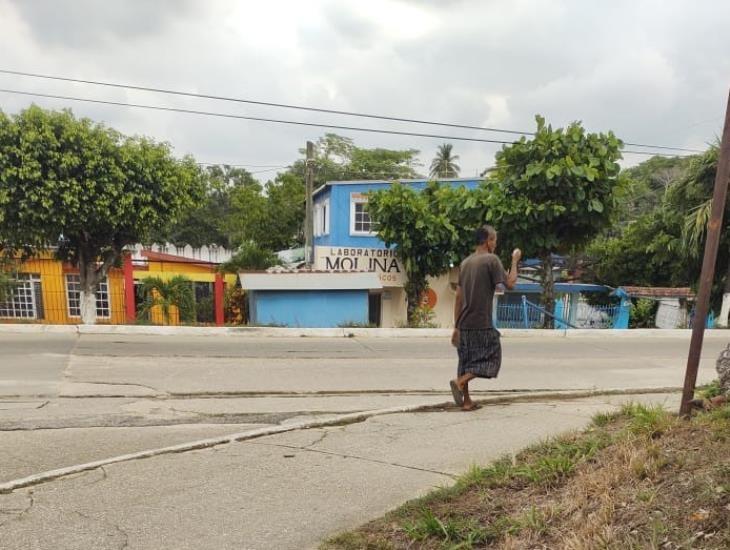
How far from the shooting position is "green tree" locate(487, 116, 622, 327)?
44.5 ft

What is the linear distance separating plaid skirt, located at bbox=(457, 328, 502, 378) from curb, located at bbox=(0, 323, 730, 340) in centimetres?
742

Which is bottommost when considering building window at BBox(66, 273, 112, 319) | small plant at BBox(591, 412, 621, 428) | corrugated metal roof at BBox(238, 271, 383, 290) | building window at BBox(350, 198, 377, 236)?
building window at BBox(66, 273, 112, 319)

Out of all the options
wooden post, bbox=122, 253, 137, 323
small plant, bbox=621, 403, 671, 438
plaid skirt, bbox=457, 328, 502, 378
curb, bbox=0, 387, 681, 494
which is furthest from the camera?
wooden post, bbox=122, 253, 137, 323

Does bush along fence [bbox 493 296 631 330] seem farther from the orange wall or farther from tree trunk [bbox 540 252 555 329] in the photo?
the orange wall

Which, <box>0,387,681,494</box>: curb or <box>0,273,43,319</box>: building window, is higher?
<box>0,387,681,494</box>: curb

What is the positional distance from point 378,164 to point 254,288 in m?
23.4

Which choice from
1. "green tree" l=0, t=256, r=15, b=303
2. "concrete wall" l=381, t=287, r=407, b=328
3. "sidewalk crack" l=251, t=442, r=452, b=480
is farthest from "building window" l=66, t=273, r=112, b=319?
"sidewalk crack" l=251, t=442, r=452, b=480

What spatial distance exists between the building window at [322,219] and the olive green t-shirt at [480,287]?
16754mm

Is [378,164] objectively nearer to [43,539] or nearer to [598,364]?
[598,364]

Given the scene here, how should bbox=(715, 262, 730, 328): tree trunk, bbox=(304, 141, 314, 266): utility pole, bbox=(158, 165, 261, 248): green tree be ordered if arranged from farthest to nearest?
bbox=(158, 165, 261, 248): green tree < bbox=(304, 141, 314, 266): utility pole < bbox=(715, 262, 730, 328): tree trunk

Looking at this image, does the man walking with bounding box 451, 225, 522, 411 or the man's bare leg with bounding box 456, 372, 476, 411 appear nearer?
the man walking with bounding box 451, 225, 522, 411

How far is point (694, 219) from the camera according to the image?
15344 mm

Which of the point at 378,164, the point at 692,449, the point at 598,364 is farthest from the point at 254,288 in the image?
the point at 378,164

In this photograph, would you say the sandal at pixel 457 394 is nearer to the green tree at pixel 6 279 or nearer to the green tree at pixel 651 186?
the green tree at pixel 6 279
